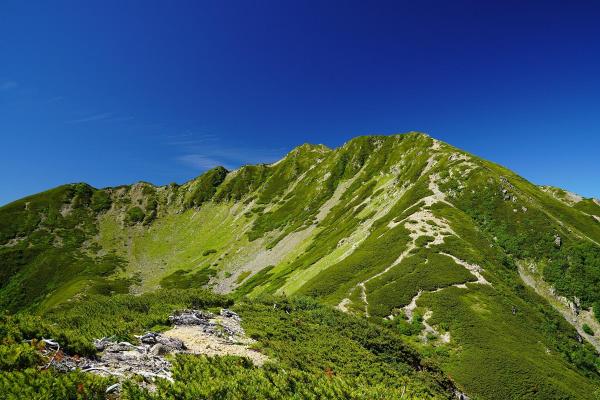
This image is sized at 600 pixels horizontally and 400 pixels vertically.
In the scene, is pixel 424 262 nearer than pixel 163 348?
No

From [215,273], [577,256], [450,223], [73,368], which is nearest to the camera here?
[73,368]

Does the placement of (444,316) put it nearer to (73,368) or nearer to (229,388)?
(229,388)

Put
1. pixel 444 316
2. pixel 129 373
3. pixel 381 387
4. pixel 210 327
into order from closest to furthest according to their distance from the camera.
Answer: pixel 129 373 < pixel 381 387 < pixel 210 327 < pixel 444 316

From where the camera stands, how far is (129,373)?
14.4 m

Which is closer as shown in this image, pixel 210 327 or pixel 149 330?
pixel 149 330

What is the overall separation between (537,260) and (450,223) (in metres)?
16.2

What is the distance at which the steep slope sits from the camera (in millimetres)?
41875

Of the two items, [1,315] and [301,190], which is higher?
[301,190]

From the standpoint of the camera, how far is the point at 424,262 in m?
58.2

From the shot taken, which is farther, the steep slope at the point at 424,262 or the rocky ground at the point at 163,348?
the steep slope at the point at 424,262

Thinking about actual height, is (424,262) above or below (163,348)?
above

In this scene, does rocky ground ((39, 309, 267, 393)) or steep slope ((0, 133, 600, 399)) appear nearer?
rocky ground ((39, 309, 267, 393))

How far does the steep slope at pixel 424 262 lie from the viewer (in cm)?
4188

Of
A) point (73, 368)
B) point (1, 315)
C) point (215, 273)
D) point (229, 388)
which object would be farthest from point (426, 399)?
point (215, 273)
